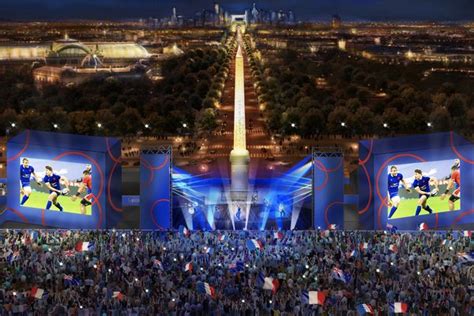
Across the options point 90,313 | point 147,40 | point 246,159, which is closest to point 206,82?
point 147,40

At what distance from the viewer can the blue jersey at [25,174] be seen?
84.4 ft

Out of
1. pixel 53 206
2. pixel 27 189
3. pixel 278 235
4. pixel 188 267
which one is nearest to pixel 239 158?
pixel 53 206

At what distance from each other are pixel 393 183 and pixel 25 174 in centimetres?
1060

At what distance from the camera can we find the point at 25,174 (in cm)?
2581

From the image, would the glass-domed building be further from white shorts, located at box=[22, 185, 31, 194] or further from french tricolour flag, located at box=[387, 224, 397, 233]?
french tricolour flag, located at box=[387, 224, 397, 233]

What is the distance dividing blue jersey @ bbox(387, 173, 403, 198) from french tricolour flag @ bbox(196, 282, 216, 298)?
9.10 metres

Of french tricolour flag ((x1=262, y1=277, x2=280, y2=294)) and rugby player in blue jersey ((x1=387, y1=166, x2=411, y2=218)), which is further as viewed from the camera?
rugby player in blue jersey ((x1=387, y1=166, x2=411, y2=218))

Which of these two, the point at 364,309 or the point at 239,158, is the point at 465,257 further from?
the point at 239,158

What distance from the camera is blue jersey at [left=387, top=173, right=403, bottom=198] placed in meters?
24.5

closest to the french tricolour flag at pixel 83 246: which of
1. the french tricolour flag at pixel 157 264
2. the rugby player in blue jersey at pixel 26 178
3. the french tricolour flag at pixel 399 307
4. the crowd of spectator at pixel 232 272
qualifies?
the crowd of spectator at pixel 232 272

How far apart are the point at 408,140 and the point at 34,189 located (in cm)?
1085

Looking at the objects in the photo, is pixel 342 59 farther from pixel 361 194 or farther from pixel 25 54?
pixel 361 194

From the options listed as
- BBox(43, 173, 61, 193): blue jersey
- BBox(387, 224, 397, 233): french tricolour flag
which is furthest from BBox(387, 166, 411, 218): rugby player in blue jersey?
BBox(43, 173, 61, 193): blue jersey

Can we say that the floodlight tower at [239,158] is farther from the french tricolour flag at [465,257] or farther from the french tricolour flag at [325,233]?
Result: the french tricolour flag at [465,257]
